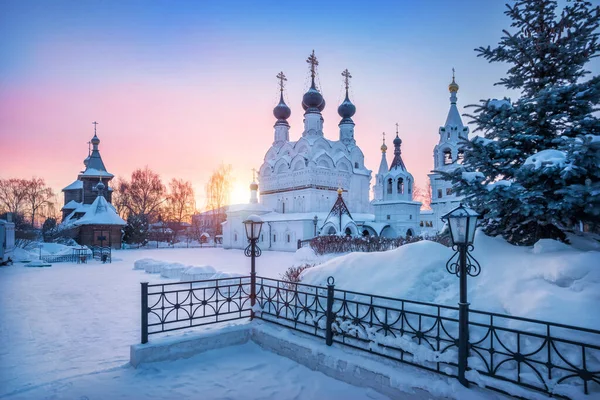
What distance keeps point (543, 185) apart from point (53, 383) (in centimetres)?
691

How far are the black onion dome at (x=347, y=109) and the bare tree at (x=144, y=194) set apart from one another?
27.9 m

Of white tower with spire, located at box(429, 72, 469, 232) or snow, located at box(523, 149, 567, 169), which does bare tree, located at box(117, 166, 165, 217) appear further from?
snow, located at box(523, 149, 567, 169)

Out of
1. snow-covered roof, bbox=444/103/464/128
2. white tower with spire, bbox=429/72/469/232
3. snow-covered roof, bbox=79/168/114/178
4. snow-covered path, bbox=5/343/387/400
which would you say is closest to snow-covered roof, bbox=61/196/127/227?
snow-covered roof, bbox=79/168/114/178

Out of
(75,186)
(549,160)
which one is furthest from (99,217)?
(549,160)

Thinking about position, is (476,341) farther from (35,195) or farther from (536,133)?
(35,195)

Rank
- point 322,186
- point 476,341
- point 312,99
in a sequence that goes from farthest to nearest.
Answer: point 312,99 < point 322,186 < point 476,341

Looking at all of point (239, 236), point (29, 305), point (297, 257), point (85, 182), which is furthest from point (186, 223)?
point (29, 305)

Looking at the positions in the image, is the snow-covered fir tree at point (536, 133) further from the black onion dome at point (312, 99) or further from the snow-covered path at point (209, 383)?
the black onion dome at point (312, 99)

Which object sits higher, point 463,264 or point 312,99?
point 312,99

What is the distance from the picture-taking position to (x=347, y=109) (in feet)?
124

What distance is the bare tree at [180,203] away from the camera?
2047 inches

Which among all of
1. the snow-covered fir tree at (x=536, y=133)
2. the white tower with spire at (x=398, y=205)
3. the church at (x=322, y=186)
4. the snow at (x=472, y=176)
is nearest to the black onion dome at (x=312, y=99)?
the church at (x=322, y=186)

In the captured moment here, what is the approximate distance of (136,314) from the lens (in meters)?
8.48

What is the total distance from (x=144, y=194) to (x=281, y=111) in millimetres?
23685
